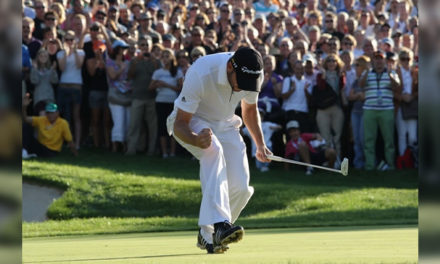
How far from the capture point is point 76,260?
23.0 ft

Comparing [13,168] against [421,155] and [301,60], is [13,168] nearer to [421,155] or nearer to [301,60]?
[421,155]

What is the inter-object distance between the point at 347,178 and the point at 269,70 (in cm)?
272

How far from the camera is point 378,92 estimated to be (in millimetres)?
17156

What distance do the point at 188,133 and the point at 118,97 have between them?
11.2 metres

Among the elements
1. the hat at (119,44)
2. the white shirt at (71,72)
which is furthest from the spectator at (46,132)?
the hat at (119,44)

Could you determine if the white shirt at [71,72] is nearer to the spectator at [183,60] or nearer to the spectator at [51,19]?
the spectator at [51,19]

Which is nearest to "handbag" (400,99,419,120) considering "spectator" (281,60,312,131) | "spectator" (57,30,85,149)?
"spectator" (281,60,312,131)

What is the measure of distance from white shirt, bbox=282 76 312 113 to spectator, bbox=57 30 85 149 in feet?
13.3

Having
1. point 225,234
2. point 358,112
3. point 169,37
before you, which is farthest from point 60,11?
point 225,234

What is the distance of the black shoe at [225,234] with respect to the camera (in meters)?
7.02

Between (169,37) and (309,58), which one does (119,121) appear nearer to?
(169,37)

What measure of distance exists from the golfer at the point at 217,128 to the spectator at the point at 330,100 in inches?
382

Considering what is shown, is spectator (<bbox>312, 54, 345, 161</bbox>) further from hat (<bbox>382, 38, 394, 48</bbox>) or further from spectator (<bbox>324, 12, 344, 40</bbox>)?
spectator (<bbox>324, 12, 344, 40</bbox>)

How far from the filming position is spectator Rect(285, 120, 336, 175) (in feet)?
57.4
